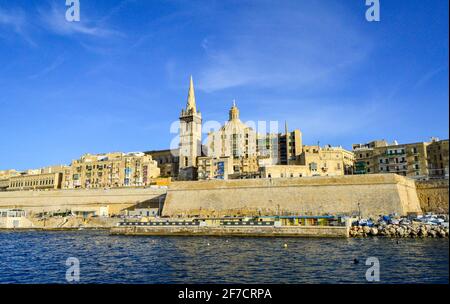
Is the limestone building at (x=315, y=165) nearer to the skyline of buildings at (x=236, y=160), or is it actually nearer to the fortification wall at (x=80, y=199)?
the skyline of buildings at (x=236, y=160)

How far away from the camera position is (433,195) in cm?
4766

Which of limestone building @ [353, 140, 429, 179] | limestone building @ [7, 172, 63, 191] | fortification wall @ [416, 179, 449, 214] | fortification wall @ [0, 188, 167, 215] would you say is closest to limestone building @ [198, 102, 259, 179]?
fortification wall @ [0, 188, 167, 215]

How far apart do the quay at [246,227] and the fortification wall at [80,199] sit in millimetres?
18397

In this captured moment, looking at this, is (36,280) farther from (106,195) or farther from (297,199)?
(106,195)

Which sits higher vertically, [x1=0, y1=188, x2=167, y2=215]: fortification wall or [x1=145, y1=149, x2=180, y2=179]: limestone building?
[x1=145, y1=149, x2=180, y2=179]: limestone building

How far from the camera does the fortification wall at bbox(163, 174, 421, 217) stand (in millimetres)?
44000

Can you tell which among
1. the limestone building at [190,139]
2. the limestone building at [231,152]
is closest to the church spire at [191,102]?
the limestone building at [190,139]

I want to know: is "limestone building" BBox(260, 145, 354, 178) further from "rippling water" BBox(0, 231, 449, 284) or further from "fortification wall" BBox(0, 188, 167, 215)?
"rippling water" BBox(0, 231, 449, 284)

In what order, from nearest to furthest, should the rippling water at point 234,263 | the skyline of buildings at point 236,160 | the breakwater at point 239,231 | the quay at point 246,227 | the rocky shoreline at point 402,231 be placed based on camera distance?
the rippling water at point 234,263 → the rocky shoreline at point 402,231 → the breakwater at point 239,231 → the quay at point 246,227 → the skyline of buildings at point 236,160

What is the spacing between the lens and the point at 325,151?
70500mm

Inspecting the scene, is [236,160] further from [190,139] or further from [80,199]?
[80,199]

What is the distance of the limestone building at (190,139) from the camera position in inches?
3157

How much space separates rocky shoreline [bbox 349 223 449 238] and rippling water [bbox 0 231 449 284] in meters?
4.61

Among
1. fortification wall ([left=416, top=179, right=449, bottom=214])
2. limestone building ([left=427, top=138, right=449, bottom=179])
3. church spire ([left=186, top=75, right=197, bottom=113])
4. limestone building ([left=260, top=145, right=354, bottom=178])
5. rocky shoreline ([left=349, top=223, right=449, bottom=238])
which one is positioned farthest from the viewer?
church spire ([left=186, top=75, right=197, bottom=113])
